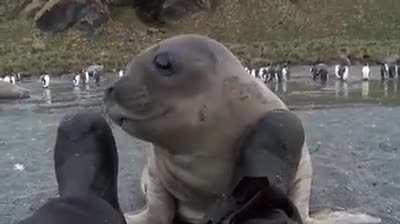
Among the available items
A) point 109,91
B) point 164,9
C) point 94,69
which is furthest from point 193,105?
point 164,9

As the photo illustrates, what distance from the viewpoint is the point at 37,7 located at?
75938mm

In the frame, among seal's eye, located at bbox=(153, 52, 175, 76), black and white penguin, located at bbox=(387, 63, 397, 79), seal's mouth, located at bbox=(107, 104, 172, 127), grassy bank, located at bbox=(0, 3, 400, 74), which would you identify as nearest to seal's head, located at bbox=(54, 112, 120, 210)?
seal's mouth, located at bbox=(107, 104, 172, 127)

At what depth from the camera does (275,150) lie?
14.0 feet

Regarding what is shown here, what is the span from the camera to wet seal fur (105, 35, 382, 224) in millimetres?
4645

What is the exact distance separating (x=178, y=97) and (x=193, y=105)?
0.10 m

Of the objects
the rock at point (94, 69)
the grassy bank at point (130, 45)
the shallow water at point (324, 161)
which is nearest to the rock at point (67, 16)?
the grassy bank at point (130, 45)

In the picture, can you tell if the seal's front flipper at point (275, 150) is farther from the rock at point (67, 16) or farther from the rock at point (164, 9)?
the rock at point (164, 9)

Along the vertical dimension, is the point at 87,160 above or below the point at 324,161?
above

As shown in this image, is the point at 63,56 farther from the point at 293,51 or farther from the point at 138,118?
the point at 138,118

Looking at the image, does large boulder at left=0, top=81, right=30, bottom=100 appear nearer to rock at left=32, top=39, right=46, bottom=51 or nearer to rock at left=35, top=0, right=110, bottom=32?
rock at left=32, top=39, right=46, bottom=51

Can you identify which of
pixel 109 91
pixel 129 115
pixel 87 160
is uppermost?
pixel 109 91

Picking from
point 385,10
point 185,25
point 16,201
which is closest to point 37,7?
point 185,25

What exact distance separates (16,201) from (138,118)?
130 inches

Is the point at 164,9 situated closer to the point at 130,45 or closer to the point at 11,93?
the point at 130,45
